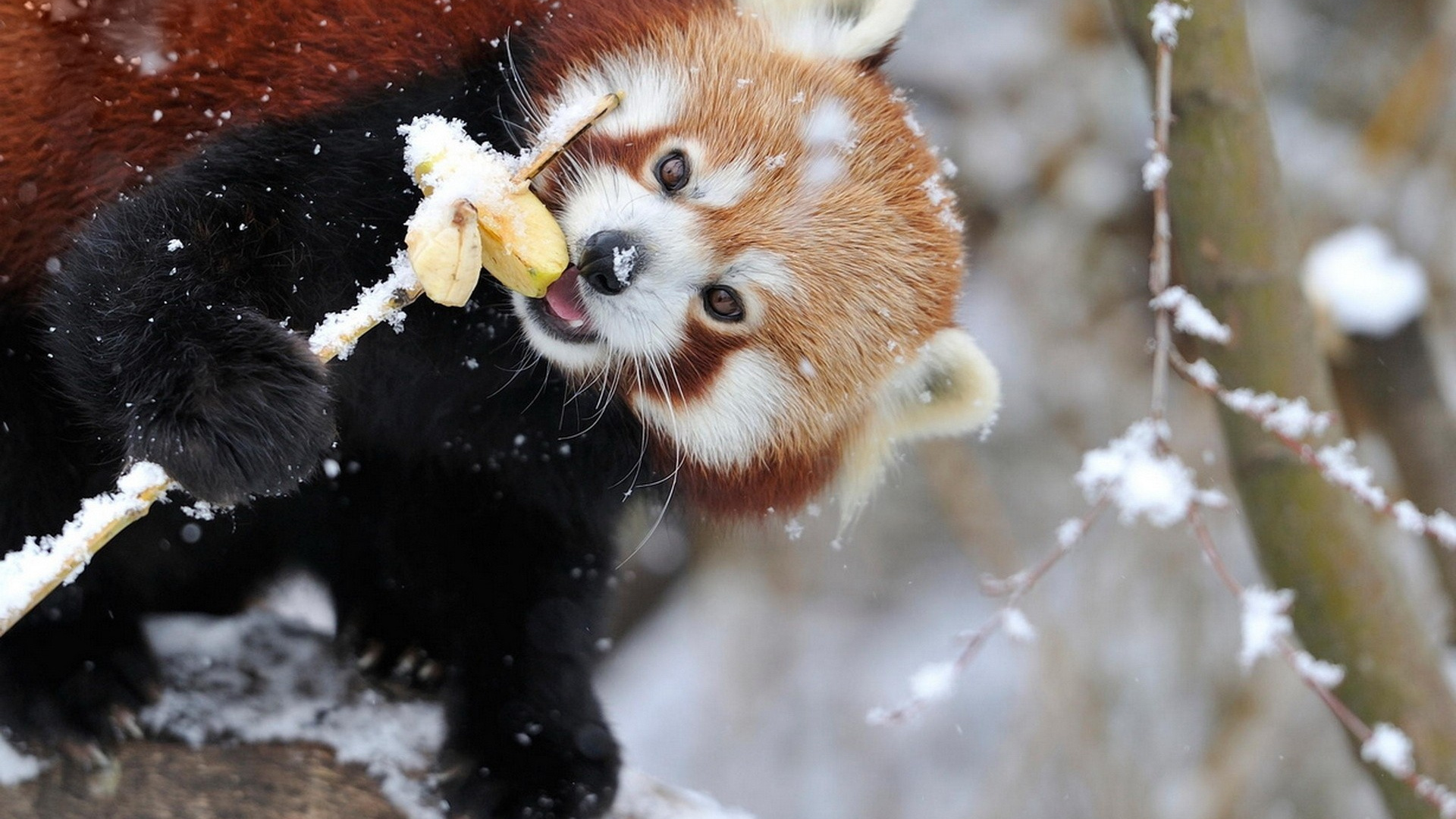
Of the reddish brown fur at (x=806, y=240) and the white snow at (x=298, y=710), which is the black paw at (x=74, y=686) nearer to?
the white snow at (x=298, y=710)

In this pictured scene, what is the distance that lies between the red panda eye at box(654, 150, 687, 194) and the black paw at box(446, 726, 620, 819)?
119cm

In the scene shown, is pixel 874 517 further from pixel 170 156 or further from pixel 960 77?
pixel 170 156

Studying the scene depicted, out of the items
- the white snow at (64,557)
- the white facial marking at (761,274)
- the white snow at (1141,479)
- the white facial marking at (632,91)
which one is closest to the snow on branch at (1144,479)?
the white snow at (1141,479)

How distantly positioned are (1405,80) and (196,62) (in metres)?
4.13

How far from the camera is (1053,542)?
532 cm

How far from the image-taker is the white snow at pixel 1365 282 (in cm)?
389

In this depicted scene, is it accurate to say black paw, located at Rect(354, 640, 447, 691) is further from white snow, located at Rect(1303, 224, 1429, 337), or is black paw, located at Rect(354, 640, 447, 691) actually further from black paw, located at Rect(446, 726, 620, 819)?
white snow, located at Rect(1303, 224, 1429, 337)

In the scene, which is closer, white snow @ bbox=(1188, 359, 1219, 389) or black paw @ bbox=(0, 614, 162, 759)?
white snow @ bbox=(1188, 359, 1219, 389)

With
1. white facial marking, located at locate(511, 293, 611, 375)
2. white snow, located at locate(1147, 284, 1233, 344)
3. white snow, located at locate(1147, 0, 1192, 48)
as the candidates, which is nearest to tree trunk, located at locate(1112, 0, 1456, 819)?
white snow, located at locate(1147, 0, 1192, 48)

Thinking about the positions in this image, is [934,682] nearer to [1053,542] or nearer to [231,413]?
[231,413]

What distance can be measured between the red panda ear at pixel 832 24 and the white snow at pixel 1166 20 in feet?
1.50

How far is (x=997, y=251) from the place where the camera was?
198 inches

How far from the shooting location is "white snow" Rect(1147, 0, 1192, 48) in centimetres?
226

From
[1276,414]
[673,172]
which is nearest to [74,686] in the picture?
[673,172]
